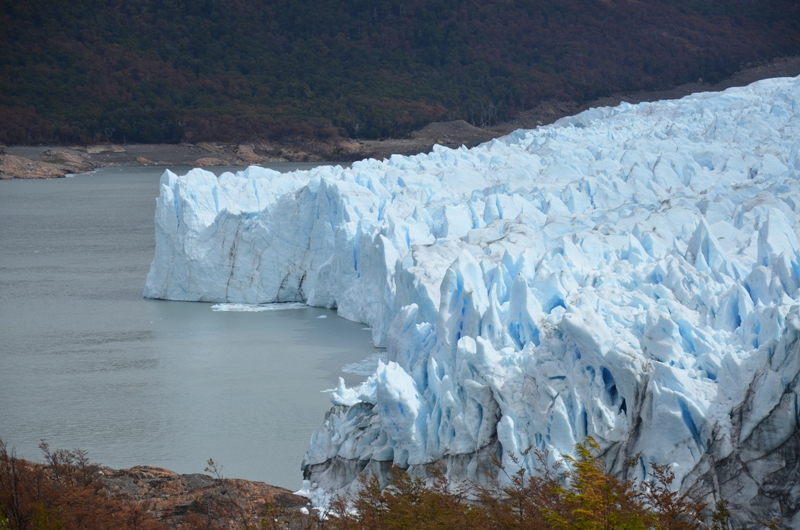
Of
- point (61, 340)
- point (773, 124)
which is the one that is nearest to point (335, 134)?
point (773, 124)

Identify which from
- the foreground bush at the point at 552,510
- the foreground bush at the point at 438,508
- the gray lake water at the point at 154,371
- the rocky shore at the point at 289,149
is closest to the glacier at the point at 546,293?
the foreground bush at the point at 438,508

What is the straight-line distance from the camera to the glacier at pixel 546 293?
665 cm

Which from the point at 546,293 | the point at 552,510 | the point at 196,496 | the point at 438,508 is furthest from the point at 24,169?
the point at 552,510

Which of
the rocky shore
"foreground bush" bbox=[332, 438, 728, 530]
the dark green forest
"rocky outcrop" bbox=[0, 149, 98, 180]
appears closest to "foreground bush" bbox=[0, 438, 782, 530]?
"foreground bush" bbox=[332, 438, 728, 530]

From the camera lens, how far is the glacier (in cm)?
665

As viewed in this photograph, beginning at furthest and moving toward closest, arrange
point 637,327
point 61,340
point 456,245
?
1. point 61,340
2. point 456,245
3. point 637,327

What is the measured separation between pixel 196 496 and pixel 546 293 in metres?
3.30

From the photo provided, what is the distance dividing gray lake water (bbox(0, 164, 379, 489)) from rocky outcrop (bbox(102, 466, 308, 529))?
3.22 feet

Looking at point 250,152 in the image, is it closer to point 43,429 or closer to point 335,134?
point 335,134

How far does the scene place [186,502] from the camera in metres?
7.04

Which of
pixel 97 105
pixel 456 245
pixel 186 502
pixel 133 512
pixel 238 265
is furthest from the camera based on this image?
pixel 97 105

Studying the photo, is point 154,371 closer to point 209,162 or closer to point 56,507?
point 56,507

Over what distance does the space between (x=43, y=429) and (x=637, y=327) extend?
5794 millimetres

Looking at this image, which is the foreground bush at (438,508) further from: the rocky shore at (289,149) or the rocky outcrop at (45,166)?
the rocky shore at (289,149)
